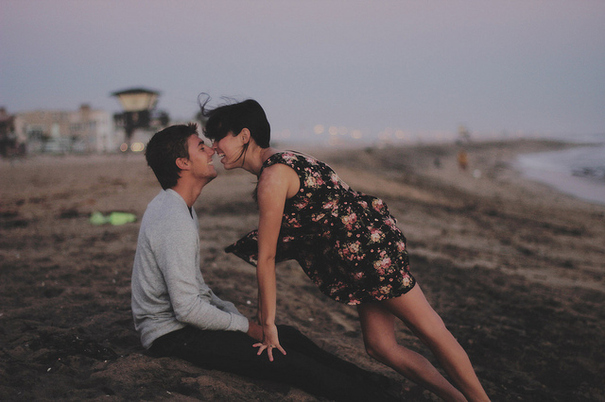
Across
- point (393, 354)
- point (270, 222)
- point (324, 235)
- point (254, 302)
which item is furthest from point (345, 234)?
point (254, 302)

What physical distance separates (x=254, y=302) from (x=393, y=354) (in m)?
2.09

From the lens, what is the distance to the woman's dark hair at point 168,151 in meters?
2.56

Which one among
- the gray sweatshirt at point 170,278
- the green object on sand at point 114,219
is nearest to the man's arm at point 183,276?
the gray sweatshirt at point 170,278

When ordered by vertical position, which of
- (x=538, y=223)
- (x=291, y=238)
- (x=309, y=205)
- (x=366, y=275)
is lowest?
(x=538, y=223)

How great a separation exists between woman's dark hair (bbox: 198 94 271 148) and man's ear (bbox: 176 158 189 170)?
276mm

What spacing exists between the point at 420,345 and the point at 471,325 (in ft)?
2.55

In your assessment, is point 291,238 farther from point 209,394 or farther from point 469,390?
point 469,390

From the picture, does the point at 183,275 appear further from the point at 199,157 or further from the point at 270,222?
the point at 199,157

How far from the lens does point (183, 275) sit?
7.93 feet

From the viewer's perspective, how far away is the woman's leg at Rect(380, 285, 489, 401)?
246 centimetres

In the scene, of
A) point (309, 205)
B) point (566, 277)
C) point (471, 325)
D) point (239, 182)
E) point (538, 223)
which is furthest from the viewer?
point (239, 182)

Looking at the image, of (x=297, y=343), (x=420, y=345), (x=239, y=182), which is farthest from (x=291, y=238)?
(x=239, y=182)

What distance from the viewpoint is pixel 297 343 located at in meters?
2.77

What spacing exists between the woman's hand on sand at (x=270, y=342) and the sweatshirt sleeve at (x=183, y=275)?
288 mm
